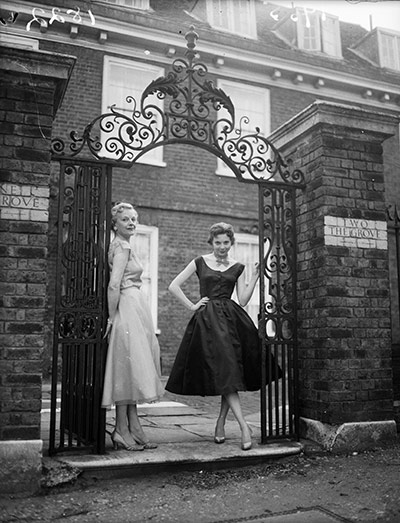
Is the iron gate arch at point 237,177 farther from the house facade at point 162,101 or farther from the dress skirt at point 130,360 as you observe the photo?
the house facade at point 162,101

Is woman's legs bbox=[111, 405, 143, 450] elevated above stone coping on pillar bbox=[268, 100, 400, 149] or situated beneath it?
situated beneath

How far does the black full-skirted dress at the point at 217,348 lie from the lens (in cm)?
504

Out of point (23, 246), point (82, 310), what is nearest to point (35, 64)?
point (23, 246)

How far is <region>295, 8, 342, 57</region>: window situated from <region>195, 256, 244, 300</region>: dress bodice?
1045cm

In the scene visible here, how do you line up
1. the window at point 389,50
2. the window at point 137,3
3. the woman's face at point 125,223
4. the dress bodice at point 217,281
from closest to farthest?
1. the woman's face at point 125,223
2. the dress bodice at point 217,281
3. the window at point 137,3
4. the window at point 389,50

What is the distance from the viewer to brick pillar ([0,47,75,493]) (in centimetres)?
419

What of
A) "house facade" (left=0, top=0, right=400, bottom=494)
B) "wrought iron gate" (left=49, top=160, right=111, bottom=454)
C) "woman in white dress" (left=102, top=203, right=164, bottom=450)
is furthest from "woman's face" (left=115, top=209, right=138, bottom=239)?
"house facade" (left=0, top=0, right=400, bottom=494)

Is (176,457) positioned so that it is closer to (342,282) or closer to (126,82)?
(342,282)

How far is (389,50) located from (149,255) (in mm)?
9274

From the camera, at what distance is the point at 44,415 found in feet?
23.3

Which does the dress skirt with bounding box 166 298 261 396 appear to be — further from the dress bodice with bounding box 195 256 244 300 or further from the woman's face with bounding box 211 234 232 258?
the woman's face with bounding box 211 234 232 258

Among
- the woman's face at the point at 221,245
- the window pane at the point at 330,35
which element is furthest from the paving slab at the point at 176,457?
the window pane at the point at 330,35

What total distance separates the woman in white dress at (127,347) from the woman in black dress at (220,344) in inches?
13.1

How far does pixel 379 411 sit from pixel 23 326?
11.1ft
